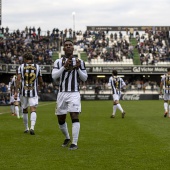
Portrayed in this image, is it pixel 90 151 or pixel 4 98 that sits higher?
pixel 90 151

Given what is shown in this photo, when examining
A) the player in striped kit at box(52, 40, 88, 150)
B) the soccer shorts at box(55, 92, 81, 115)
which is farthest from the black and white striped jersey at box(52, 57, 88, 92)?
the soccer shorts at box(55, 92, 81, 115)

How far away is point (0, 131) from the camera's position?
13812 mm

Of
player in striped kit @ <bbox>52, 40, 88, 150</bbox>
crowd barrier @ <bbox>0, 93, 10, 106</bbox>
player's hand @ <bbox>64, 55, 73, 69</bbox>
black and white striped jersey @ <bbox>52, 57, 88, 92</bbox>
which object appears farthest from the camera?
crowd barrier @ <bbox>0, 93, 10, 106</bbox>

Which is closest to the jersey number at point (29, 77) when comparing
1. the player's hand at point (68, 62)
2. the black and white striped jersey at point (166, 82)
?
the player's hand at point (68, 62)

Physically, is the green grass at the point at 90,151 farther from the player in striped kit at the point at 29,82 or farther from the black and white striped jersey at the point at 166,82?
the black and white striped jersey at the point at 166,82

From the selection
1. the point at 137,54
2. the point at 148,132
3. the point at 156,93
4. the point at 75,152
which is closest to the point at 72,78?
the point at 75,152

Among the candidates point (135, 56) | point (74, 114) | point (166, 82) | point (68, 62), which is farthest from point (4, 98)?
point (68, 62)

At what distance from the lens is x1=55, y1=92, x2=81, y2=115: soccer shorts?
32.4 feet

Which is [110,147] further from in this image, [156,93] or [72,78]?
[156,93]

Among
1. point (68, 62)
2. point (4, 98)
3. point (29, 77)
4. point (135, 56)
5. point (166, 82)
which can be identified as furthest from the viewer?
point (135, 56)

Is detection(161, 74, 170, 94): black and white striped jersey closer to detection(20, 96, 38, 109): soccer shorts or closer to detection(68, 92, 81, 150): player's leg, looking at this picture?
detection(20, 96, 38, 109): soccer shorts

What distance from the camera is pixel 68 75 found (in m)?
10.0

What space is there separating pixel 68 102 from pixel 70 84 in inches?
15.4

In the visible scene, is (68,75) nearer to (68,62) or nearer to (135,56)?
(68,62)
